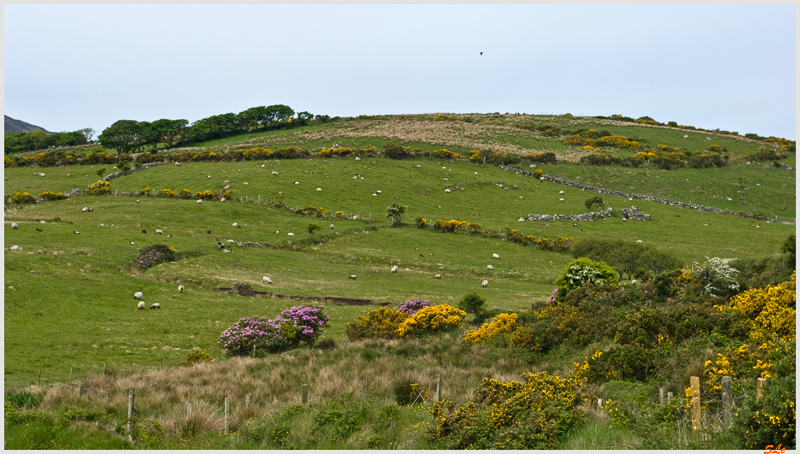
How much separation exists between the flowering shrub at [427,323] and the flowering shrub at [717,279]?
1091 centimetres

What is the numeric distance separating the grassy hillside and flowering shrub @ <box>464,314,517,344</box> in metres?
0.81

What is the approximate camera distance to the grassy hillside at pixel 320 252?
1941 centimetres

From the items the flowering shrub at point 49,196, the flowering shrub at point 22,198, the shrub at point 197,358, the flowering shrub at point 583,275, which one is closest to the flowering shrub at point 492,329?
the flowering shrub at point 583,275

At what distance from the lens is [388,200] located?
69875 millimetres

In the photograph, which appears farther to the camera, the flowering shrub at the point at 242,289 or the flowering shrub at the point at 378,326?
the flowering shrub at the point at 242,289

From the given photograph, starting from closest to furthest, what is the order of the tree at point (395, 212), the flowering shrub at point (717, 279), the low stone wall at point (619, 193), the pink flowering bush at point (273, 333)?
the flowering shrub at point (717, 279) → the pink flowering bush at point (273, 333) → the tree at point (395, 212) → the low stone wall at point (619, 193)

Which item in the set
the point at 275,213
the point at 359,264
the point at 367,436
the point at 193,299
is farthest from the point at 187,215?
the point at 367,436

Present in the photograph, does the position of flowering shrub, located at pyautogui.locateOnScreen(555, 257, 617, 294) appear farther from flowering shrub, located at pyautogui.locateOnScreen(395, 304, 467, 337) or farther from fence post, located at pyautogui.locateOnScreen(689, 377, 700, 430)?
fence post, located at pyautogui.locateOnScreen(689, 377, 700, 430)

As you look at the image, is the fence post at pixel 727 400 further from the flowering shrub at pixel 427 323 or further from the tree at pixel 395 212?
the tree at pixel 395 212

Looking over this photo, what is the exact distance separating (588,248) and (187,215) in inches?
1643

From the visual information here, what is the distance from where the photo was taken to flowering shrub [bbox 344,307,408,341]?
86.3ft

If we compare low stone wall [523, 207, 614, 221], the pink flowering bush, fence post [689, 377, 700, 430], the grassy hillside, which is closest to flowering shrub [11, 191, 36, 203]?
the grassy hillside

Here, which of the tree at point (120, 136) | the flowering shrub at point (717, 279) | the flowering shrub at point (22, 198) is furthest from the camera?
the tree at point (120, 136)

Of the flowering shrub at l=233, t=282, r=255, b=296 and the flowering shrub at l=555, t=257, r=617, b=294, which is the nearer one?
the flowering shrub at l=555, t=257, r=617, b=294
